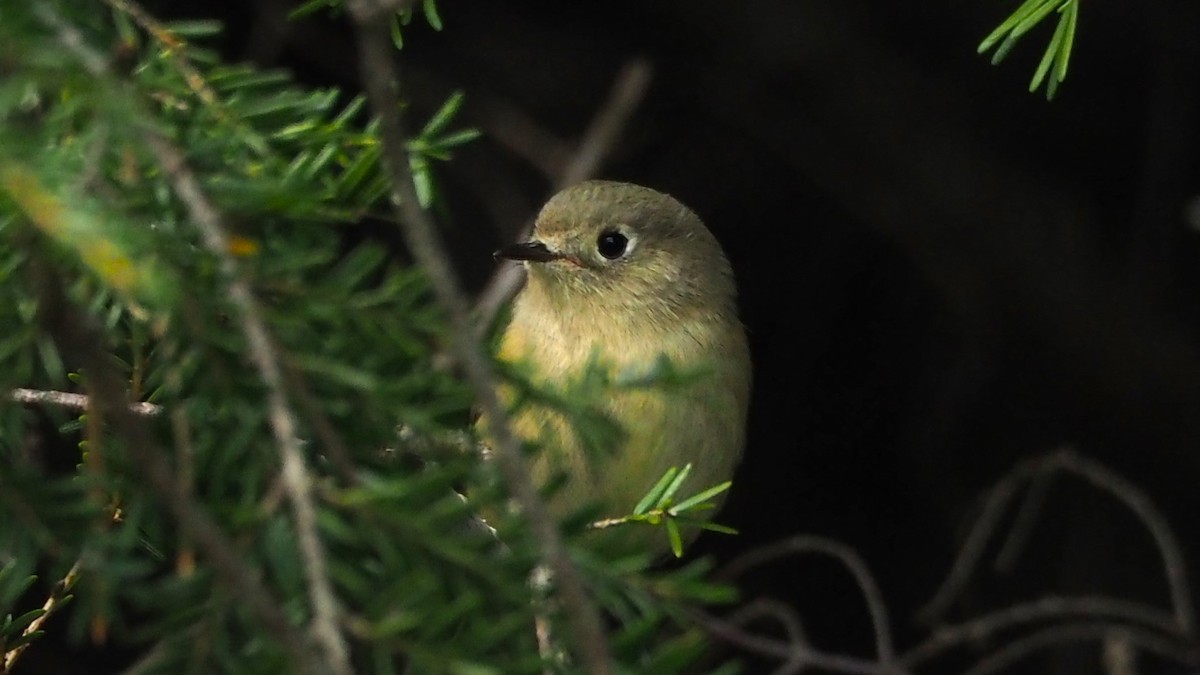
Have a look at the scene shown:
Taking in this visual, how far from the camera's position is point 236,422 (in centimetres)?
78

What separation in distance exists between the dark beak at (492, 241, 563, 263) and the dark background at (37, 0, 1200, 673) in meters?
0.63

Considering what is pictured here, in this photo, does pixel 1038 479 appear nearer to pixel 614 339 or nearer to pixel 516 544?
pixel 614 339

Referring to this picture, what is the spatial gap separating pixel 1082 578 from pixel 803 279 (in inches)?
32.0

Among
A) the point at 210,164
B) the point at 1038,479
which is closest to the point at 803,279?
the point at 1038,479

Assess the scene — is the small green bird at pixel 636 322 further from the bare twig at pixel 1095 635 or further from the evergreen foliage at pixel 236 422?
the evergreen foliage at pixel 236 422

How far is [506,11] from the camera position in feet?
9.78

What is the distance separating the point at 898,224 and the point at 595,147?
65 centimetres

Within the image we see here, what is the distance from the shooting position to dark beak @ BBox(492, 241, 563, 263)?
85.9 inches

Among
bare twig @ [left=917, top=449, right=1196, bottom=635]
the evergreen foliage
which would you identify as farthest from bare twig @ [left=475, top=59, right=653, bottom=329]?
the evergreen foliage

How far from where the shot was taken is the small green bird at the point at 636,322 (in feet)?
6.70

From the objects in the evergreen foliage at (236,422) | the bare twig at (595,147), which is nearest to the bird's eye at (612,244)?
the bare twig at (595,147)

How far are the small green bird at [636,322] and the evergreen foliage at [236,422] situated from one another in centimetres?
110

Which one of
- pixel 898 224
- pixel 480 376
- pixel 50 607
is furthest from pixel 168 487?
pixel 898 224

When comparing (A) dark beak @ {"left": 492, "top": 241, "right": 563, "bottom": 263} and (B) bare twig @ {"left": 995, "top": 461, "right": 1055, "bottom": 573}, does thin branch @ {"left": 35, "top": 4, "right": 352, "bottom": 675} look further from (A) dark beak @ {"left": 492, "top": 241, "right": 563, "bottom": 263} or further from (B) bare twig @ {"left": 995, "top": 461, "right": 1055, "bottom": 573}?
(B) bare twig @ {"left": 995, "top": 461, "right": 1055, "bottom": 573}
